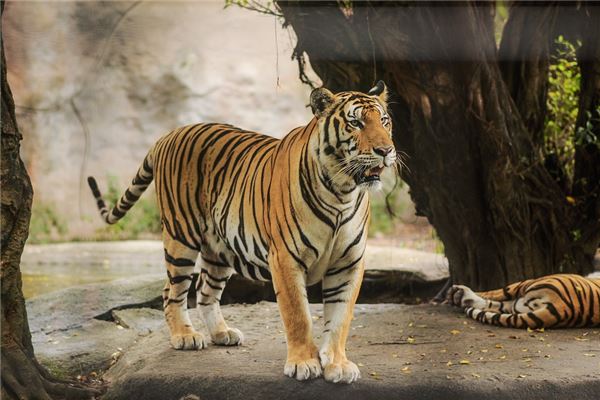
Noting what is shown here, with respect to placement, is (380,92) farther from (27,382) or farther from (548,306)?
(27,382)

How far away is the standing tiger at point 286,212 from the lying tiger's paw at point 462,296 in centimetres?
90

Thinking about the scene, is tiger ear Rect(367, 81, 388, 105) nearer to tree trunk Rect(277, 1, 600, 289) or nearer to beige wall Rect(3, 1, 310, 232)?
tree trunk Rect(277, 1, 600, 289)

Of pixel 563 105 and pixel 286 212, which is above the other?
pixel 563 105

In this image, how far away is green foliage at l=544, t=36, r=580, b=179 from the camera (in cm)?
376

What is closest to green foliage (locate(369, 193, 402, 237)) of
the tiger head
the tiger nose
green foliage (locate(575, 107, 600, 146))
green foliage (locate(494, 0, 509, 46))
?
green foliage (locate(494, 0, 509, 46))

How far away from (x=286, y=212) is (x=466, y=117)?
3.93 ft

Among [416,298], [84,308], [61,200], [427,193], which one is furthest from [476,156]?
[61,200]

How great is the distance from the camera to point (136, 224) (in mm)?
6051

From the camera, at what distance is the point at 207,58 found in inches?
279

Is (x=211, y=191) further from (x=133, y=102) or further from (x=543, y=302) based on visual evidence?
(x=133, y=102)

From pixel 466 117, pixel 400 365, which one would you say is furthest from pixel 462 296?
pixel 400 365

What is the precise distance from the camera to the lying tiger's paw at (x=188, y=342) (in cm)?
287

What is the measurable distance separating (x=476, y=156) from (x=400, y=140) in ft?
1.01

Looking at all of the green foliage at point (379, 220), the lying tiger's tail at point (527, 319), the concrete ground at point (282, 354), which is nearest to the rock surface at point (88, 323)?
the concrete ground at point (282, 354)
